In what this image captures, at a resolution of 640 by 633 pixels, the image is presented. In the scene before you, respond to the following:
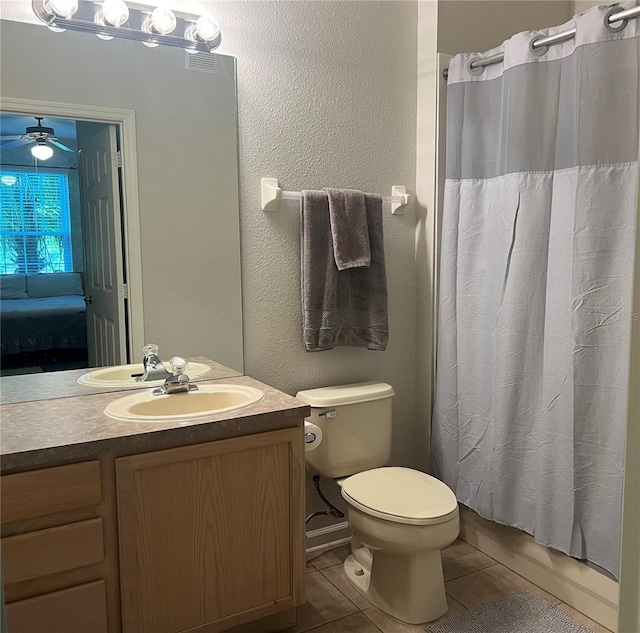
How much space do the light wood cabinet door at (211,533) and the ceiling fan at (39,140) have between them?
38.3 inches

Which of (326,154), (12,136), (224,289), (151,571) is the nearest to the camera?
(151,571)

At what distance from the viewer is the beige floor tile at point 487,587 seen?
86.7 inches

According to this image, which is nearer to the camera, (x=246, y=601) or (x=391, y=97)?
(x=246, y=601)

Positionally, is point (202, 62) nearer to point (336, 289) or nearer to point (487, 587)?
point (336, 289)

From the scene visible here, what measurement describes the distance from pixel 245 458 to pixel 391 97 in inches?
63.8

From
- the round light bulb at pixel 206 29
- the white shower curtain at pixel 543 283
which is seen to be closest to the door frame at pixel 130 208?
the round light bulb at pixel 206 29

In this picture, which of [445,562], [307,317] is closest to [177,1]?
[307,317]

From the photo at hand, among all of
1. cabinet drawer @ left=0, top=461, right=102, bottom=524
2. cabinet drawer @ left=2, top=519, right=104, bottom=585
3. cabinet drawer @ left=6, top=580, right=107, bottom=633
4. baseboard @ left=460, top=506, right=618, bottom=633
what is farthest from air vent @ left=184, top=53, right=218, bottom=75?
baseboard @ left=460, top=506, right=618, bottom=633

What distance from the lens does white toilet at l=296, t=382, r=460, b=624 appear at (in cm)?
199

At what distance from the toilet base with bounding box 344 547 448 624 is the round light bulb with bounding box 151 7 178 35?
Answer: 1913mm

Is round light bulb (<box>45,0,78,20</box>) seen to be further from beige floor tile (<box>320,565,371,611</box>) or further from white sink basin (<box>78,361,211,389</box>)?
beige floor tile (<box>320,565,371,611</box>)

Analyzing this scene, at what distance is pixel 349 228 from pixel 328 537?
1.29 metres

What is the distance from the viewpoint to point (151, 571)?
166 centimetres

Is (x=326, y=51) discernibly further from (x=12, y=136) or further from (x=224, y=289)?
(x=12, y=136)
